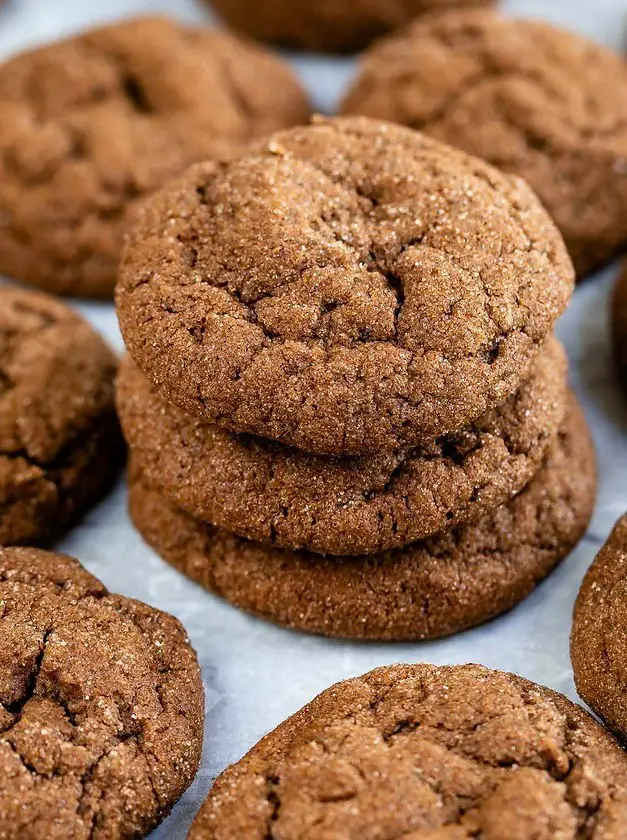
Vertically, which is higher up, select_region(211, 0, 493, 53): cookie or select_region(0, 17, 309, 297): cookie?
select_region(211, 0, 493, 53): cookie

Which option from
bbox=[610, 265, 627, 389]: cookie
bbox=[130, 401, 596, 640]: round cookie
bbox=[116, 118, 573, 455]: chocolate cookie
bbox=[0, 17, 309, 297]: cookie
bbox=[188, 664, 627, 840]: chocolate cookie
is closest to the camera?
bbox=[188, 664, 627, 840]: chocolate cookie

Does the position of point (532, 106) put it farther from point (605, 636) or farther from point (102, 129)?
point (605, 636)

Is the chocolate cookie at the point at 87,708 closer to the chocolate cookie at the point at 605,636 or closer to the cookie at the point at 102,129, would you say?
the chocolate cookie at the point at 605,636

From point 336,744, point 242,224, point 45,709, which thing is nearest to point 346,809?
point 336,744

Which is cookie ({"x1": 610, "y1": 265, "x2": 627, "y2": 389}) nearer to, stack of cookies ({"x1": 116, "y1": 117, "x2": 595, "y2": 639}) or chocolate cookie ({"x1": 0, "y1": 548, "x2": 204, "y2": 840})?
stack of cookies ({"x1": 116, "y1": 117, "x2": 595, "y2": 639})

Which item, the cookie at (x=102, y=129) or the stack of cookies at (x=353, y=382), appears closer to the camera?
the stack of cookies at (x=353, y=382)

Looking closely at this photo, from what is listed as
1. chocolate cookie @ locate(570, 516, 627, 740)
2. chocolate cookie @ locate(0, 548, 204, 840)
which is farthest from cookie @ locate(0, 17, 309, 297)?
chocolate cookie @ locate(570, 516, 627, 740)

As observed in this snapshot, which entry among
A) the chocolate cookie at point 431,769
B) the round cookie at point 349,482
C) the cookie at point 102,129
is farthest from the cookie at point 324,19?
the chocolate cookie at point 431,769

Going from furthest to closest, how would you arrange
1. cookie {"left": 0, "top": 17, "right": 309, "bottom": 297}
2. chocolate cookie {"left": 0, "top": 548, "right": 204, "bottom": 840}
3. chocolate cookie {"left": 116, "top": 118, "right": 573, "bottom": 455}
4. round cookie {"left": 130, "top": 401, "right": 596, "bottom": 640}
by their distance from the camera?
cookie {"left": 0, "top": 17, "right": 309, "bottom": 297}, round cookie {"left": 130, "top": 401, "right": 596, "bottom": 640}, chocolate cookie {"left": 116, "top": 118, "right": 573, "bottom": 455}, chocolate cookie {"left": 0, "top": 548, "right": 204, "bottom": 840}
